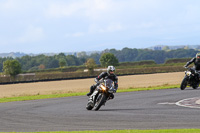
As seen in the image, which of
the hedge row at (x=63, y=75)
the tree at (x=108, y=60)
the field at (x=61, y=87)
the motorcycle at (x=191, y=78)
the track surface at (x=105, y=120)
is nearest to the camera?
the track surface at (x=105, y=120)

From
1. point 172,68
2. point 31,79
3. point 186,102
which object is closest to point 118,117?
point 186,102

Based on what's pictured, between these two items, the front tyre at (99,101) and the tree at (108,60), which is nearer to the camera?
the front tyre at (99,101)

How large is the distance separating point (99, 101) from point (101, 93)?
443 mm

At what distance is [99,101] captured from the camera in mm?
19781

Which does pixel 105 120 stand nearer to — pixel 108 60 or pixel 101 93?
pixel 101 93

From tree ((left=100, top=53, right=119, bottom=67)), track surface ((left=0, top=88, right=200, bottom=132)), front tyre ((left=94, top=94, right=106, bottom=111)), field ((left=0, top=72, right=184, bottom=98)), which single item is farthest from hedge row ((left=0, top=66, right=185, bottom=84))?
tree ((left=100, top=53, right=119, bottom=67))

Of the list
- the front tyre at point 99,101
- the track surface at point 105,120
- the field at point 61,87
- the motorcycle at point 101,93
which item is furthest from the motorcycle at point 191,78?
the field at point 61,87

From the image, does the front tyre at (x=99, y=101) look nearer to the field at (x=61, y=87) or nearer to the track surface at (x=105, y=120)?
the track surface at (x=105, y=120)

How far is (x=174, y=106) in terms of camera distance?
20.5 metres

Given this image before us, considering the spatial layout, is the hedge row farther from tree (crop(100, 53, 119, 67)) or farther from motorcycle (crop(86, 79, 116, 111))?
tree (crop(100, 53, 119, 67))

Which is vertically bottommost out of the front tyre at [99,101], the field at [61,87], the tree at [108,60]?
the field at [61,87]

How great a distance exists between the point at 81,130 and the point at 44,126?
1.92 metres

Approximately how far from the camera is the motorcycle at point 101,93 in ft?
62.7

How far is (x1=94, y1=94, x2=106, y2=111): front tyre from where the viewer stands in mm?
19375
